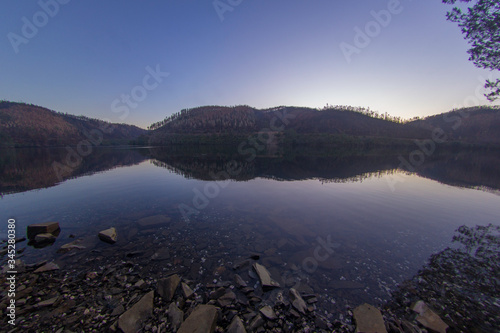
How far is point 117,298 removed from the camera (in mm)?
6047

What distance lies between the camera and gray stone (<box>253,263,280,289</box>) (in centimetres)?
675

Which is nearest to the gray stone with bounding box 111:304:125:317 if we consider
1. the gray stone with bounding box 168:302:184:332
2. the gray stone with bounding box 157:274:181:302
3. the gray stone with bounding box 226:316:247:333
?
the gray stone with bounding box 157:274:181:302

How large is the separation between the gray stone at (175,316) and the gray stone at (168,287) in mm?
577

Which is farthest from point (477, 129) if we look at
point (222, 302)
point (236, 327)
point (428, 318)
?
point (236, 327)

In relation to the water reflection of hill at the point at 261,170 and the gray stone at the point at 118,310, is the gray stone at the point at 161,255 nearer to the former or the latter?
the gray stone at the point at 118,310

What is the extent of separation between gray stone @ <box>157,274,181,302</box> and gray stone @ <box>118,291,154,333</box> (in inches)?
15.2

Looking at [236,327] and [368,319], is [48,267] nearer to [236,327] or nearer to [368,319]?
[236,327]

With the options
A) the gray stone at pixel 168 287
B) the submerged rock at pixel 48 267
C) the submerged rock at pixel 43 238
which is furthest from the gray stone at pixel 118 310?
the submerged rock at pixel 43 238

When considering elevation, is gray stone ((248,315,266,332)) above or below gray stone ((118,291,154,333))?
below

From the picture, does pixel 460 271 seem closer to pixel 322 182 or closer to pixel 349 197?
pixel 349 197

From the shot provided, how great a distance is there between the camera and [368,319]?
538 cm

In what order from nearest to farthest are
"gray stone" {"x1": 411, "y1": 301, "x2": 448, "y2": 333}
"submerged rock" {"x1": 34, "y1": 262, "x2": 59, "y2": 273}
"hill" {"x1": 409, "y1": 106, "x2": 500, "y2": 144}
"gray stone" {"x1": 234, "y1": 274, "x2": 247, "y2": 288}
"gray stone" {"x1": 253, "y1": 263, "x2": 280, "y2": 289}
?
"gray stone" {"x1": 411, "y1": 301, "x2": 448, "y2": 333}, "gray stone" {"x1": 253, "y1": 263, "x2": 280, "y2": 289}, "gray stone" {"x1": 234, "y1": 274, "x2": 247, "y2": 288}, "submerged rock" {"x1": 34, "y1": 262, "x2": 59, "y2": 273}, "hill" {"x1": 409, "y1": 106, "x2": 500, "y2": 144}

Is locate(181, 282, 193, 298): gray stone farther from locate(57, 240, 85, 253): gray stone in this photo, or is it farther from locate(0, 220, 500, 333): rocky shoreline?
locate(57, 240, 85, 253): gray stone

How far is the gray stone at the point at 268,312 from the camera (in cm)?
543
